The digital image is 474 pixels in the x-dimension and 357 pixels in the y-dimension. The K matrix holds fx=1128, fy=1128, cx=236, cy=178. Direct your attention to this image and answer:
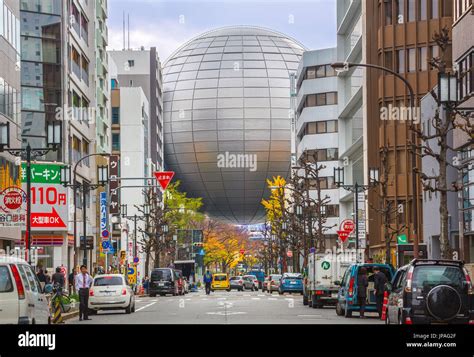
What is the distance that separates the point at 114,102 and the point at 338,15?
1538 inches

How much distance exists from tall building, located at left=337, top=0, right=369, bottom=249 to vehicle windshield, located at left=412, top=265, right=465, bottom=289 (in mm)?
68323

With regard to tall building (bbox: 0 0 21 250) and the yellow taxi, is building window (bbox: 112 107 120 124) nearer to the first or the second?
the yellow taxi

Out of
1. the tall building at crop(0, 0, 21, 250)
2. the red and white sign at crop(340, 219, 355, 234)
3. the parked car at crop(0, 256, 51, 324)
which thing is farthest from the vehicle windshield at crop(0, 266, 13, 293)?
the red and white sign at crop(340, 219, 355, 234)

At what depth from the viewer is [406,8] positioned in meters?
83.2

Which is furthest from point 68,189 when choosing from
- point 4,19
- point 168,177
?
point 4,19

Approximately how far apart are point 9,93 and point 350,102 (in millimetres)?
49084

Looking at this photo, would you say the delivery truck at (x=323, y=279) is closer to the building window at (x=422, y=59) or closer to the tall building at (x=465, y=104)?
the tall building at (x=465, y=104)

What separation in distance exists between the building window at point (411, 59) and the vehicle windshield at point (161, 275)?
2380cm

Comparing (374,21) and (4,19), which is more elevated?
(374,21)

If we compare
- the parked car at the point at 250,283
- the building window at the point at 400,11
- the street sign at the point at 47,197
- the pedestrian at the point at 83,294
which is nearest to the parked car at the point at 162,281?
the street sign at the point at 47,197

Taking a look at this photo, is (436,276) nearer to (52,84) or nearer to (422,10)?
(422,10)

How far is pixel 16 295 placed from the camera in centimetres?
2495

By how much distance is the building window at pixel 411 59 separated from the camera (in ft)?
272
